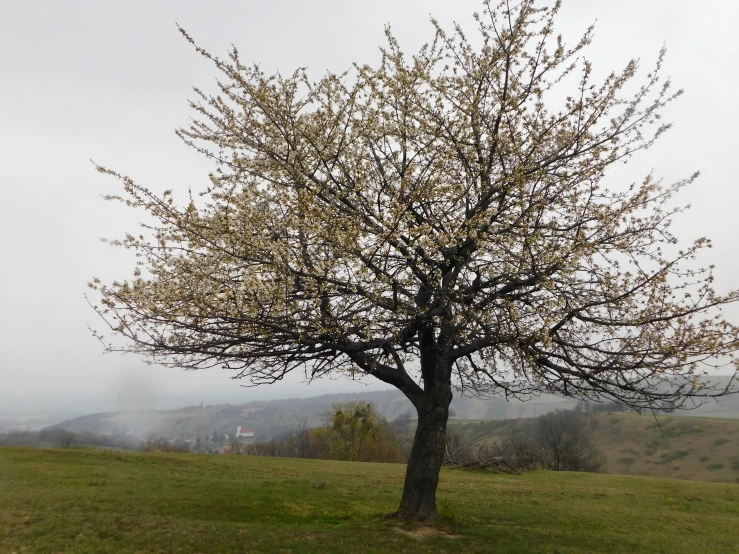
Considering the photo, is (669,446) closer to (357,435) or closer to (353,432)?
(357,435)

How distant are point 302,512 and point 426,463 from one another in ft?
16.9

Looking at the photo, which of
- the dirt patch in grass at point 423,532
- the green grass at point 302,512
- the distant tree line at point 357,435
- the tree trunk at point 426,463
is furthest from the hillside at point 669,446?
the dirt patch in grass at point 423,532

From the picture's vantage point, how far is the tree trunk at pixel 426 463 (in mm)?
13781

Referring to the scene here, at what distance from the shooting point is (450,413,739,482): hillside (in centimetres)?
8881

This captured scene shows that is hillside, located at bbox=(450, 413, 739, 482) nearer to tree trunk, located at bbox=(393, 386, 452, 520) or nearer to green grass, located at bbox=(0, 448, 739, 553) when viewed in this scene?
green grass, located at bbox=(0, 448, 739, 553)

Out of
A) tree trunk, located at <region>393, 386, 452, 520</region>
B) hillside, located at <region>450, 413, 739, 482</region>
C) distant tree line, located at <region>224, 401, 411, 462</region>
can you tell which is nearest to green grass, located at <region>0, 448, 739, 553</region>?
tree trunk, located at <region>393, 386, 452, 520</region>

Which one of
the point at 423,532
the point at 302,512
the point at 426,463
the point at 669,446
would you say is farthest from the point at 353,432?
the point at 669,446

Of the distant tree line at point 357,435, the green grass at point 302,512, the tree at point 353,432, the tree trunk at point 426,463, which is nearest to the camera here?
the green grass at point 302,512

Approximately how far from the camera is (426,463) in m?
13.8

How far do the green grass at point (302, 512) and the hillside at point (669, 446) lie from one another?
7008cm

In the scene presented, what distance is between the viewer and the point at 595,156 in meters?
12.3

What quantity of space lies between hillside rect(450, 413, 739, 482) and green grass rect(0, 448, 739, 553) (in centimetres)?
7008

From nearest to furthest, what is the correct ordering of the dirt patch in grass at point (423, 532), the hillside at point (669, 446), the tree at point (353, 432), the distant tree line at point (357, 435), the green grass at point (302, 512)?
the green grass at point (302, 512)
the dirt patch in grass at point (423, 532)
the tree at point (353, 432)
the distant tree line at point (357, 435)
the hillside at point (669, 446)

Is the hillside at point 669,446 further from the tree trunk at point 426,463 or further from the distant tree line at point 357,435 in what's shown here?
the tree trunk at point 426,463
